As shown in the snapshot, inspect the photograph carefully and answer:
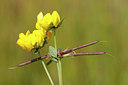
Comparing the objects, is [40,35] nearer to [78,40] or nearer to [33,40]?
[33,40]

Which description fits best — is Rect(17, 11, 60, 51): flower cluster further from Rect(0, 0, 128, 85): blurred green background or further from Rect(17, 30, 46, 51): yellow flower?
Rect(0, 0, 128, 85): blurred green background

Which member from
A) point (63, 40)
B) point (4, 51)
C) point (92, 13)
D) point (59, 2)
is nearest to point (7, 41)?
point (4, 51)

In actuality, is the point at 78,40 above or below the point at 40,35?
below

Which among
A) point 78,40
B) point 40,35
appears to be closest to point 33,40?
point 40,35

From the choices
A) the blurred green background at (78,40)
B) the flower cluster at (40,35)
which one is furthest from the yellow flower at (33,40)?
the blurred green background at (78,40)

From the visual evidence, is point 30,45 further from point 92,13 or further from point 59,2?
point 59,2

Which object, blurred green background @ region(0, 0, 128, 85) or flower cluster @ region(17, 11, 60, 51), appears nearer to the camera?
flower cluster @ region(17, 11, 60, 51)

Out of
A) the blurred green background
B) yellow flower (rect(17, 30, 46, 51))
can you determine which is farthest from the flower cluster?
the blurred green background

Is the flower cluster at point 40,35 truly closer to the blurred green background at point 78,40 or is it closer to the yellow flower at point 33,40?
the yellow flower at point 33,40

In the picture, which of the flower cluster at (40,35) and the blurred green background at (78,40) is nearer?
the flower cluster at (40,35)
